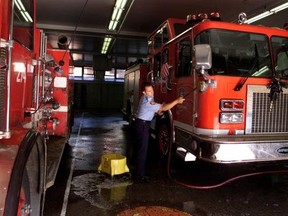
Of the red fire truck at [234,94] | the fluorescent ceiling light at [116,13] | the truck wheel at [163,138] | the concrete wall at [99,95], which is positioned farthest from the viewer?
the concrete wall at [99,95]

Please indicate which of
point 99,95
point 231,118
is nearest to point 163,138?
point 231,118

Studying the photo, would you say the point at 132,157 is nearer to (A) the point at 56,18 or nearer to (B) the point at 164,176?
(B) the point at 164,176

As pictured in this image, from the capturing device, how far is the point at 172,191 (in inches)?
202

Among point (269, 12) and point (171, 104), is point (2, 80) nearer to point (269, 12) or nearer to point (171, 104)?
point (171, 104)

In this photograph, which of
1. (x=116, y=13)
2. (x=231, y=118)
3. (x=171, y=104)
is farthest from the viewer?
(x=116, y=13)

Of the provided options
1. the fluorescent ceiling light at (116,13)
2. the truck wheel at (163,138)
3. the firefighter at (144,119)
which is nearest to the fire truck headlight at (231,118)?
the firefighter at (144,119)

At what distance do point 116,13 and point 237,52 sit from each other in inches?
267

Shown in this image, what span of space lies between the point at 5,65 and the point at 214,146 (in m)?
2.96

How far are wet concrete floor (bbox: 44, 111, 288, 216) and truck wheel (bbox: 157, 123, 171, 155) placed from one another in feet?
1.20

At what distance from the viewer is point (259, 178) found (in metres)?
5.96

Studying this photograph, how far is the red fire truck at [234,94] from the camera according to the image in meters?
4.47

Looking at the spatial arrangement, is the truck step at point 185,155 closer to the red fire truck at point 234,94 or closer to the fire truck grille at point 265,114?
the red fire truck at point 234,94

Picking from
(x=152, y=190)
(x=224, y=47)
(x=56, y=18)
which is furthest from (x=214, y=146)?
(x=56, y=18)

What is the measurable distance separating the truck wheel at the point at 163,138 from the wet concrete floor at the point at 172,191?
0.37m
